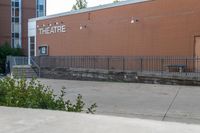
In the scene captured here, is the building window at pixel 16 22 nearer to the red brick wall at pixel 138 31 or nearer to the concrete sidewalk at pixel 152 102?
the red brick wall at pixel 138 31

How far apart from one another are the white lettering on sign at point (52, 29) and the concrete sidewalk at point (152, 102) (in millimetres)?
15151

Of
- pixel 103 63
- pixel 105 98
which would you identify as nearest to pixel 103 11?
pixel 103 63

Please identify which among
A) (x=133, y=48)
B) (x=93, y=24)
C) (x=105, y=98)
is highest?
(x=93, y=24)

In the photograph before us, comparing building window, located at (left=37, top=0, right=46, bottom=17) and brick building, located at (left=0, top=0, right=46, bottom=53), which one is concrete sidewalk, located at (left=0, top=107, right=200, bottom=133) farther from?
building window, located at (left=37, top=0, right=46, bottom=17)

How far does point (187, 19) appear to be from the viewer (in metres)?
23.1

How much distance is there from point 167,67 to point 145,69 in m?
2.10

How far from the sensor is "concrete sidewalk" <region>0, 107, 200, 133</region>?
6.57 meters

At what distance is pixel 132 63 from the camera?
26516 millimetres

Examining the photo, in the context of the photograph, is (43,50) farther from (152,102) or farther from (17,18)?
(152,102)

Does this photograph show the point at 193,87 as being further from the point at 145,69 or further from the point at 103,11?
the point at 103,11

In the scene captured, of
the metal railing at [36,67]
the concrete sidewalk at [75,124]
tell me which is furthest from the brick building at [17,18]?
the concrete sidewalk at [75,124]

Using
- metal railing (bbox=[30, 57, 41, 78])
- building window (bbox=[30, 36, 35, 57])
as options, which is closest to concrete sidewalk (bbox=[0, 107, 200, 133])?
metal railing (bbox=[30, 57, 41, 78])

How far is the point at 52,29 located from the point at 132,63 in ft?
38.4

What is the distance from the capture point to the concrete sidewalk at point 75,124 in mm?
6574
